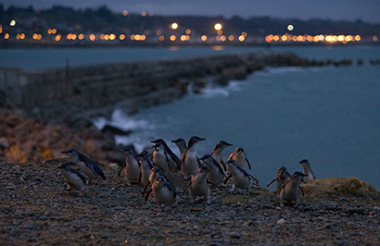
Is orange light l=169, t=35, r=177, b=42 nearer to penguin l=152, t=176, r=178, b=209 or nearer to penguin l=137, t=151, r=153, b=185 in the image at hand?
penguin l=137, t=151, r=153, b=185

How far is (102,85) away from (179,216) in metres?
22.0

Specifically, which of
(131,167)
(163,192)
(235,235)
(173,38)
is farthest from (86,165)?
(173,38)

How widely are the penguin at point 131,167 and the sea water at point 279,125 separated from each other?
289 inches

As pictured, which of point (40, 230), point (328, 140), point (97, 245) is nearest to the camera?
point (97, 245)

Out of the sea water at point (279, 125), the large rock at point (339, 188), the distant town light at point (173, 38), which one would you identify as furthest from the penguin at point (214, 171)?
the distant town light at point (173, 38)

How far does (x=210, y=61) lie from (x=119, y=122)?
88.5 ft

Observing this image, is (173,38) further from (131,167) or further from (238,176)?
(238,176)

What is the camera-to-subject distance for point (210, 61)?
4853 cm

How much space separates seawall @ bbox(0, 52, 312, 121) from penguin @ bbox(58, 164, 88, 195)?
45.3 feet

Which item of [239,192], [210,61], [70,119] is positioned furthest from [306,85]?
[239,192]

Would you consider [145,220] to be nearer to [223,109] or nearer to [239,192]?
[239,192]

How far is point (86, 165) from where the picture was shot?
6887mm

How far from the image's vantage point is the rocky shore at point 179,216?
499 cm

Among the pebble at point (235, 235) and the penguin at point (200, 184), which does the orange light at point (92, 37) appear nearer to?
the penguin at point (200, 184)
